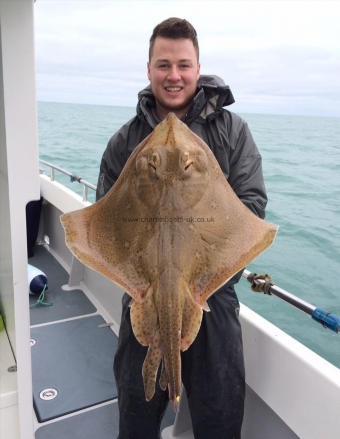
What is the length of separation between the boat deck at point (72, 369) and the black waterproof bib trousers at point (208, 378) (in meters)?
0.81

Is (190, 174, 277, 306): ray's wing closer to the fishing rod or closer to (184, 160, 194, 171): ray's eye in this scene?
(184, 160, 194, 171): ray's eye

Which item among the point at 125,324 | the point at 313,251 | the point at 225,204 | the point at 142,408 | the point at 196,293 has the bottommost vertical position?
the point at 313,251

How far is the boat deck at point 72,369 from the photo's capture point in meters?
2.90

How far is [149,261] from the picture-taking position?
1.60 m

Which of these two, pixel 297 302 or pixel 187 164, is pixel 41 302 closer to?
pixel 297 302

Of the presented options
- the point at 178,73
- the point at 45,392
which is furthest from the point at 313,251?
the point at 178,73

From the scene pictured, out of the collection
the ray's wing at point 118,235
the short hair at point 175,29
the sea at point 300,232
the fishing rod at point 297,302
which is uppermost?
the short hair at point 175,29

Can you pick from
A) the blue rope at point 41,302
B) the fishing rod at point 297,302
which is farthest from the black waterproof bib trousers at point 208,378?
the blue rope at point 41,302

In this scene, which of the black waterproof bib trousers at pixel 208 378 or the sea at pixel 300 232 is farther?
the sea at pixel 300 232

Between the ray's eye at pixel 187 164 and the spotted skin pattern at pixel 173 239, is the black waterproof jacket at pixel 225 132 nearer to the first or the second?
the spotted skin pattern at pixel 173 239

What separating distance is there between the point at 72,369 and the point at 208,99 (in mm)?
2526

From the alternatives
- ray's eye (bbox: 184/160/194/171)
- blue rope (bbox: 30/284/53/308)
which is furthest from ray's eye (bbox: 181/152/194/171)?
blue rope (bbox: 30/284/53/308)

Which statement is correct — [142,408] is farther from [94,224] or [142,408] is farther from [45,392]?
[45,392]

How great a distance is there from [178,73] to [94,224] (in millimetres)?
867
